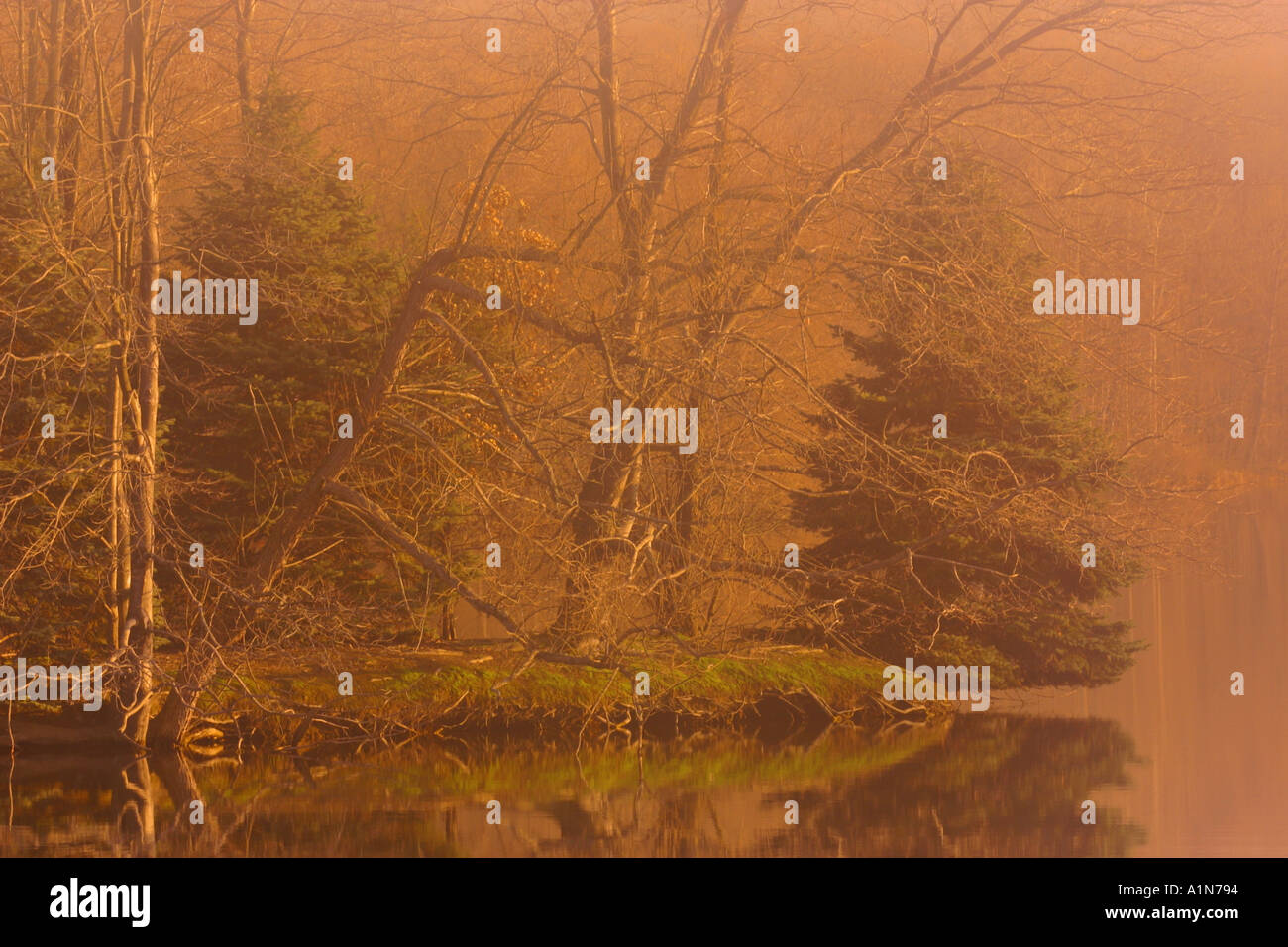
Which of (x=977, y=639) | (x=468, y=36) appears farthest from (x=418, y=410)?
(x=977, y=639)

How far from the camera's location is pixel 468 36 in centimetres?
1555

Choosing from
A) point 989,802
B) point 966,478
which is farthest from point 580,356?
point 989,802

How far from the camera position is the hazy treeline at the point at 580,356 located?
13.0m

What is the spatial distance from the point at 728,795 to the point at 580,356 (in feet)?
→ 18.5

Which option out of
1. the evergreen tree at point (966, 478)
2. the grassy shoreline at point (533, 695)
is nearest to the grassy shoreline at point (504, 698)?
the grassy shoreline at point (533, 695)

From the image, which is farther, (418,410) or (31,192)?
(418,410)

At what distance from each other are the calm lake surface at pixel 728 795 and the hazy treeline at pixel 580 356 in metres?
1.14

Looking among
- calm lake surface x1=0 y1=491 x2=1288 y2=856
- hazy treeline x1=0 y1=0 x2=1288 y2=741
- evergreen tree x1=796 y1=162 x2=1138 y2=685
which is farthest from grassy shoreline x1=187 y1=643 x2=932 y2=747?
evergreen tree x1=796 y1=162 x2=1138 y2=685

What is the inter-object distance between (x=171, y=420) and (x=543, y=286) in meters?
5.17

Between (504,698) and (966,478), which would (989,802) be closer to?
(966,478)

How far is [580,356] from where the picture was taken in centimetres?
1492
